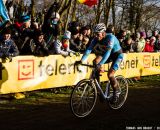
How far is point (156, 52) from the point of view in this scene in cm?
1978

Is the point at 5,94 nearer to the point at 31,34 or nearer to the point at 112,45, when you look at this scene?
the point at 31,34

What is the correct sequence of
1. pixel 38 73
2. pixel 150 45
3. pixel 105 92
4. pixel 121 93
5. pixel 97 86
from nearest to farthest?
1. pixel 97 86
2. pixel 105 92
3. pixel 121 93
4. pixel 38 73
5. pixel 150 45

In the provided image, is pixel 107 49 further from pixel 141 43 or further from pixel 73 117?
pixel 141 43

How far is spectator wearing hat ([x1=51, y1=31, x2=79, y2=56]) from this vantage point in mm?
14062

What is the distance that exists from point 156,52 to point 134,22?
18.0 m

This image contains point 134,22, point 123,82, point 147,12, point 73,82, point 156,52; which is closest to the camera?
point 123,82

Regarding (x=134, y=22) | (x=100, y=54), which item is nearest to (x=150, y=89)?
(x=100, y=54)

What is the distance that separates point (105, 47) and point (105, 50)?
0.10m

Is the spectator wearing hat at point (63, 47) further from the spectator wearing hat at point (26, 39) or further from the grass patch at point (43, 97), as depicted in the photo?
the grass patch at point (43, 97)

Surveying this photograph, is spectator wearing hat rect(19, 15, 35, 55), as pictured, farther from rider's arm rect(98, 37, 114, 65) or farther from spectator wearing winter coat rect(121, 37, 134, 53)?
spectator wearing winter coat rect(121, 37, 134, 53)

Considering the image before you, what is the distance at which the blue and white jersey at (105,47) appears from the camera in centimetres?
1027

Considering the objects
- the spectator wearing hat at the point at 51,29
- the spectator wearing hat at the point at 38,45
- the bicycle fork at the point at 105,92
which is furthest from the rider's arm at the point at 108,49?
the spectator wearing hat at the point at 51,29

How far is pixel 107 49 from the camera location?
1033 centimetres

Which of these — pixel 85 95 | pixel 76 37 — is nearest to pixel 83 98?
pixel 85 95
